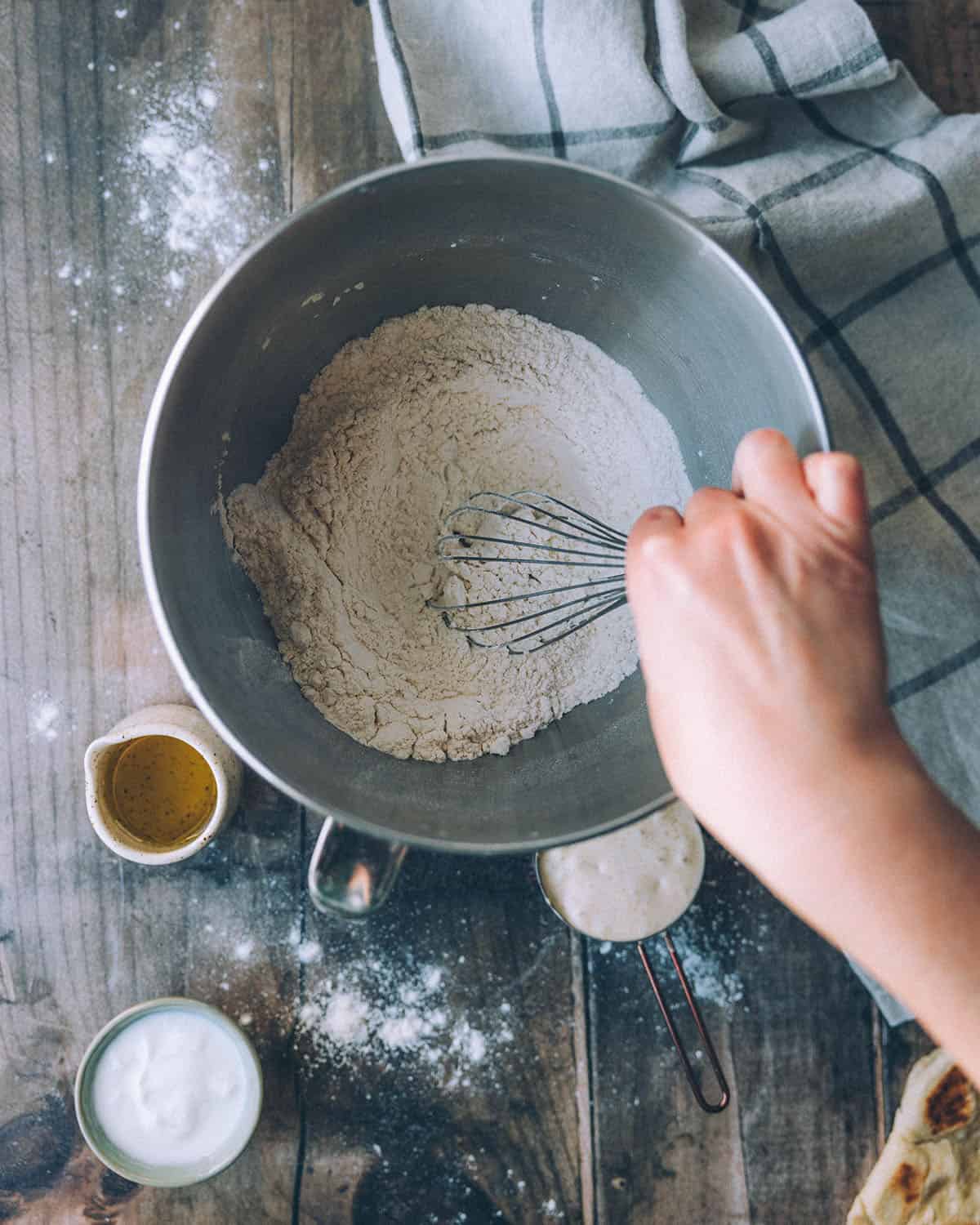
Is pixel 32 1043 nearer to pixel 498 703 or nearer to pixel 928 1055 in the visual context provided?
pixel 498 703

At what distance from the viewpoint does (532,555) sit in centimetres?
69

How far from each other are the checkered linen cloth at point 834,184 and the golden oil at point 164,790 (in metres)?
0.51

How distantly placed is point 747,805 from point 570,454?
13.0 inches

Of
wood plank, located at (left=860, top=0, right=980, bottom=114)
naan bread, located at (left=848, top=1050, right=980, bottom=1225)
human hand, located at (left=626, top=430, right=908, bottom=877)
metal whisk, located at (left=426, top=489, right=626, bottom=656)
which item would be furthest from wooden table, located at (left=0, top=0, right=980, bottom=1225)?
human hand, located at (left=626, top=430, right=908, bottom=877)

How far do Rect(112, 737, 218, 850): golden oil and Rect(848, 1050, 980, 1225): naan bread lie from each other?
62cm

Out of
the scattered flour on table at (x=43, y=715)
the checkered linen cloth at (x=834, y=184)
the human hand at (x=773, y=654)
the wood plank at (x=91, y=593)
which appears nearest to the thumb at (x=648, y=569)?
the human hand at (x=773, y=654)

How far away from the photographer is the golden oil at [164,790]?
0.74 m

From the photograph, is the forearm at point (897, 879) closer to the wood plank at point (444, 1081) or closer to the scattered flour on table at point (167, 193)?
the wood plank at point (444, 1081)

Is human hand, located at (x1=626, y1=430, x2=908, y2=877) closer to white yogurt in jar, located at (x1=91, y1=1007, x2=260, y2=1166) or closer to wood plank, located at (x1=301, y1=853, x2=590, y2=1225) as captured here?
wood plank, located at (x1=301, y1=853, x2=590, y2=1225)

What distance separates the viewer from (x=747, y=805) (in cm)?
44

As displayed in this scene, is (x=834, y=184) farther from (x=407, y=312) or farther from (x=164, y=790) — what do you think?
(x=164, y=790)

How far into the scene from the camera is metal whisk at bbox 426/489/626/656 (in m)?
0.67

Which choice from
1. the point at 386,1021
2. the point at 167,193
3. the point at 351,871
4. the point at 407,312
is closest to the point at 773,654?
the point at 351,871

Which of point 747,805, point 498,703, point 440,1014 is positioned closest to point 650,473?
point 498,703
